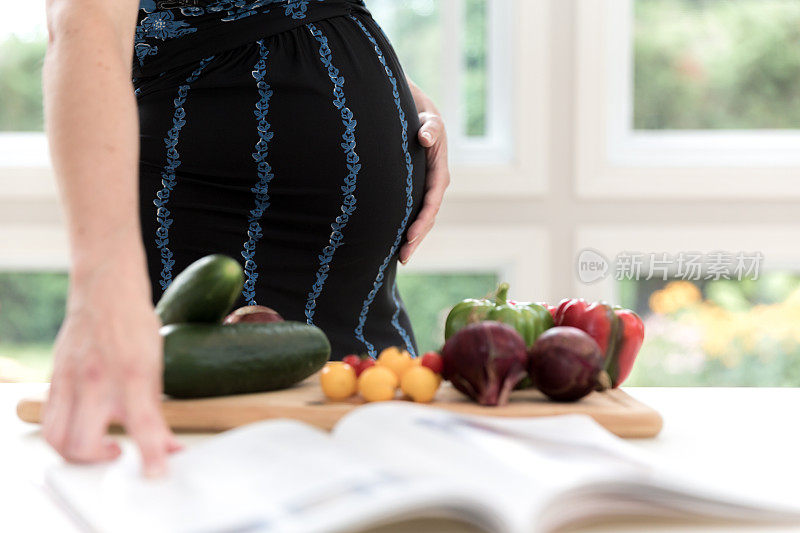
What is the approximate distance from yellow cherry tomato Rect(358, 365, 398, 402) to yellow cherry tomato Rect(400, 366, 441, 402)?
1cm

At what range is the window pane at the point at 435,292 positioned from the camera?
8.96 ft

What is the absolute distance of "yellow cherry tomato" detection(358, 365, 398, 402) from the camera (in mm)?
809

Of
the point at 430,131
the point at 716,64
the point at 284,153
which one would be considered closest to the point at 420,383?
the point at 284,153

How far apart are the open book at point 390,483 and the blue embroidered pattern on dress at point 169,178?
63 cm

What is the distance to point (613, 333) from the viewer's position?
35.6 inches

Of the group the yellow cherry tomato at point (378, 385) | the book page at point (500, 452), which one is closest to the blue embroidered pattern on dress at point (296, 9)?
the yellow cherry tomato at point (378, 385)

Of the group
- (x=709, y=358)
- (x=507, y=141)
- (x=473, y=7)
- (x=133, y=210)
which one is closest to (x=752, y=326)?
(x=709, y=358)

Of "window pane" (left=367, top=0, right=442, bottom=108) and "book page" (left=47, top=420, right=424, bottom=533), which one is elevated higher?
"window pane" (left=367, top=0, right=442, bottom=108)

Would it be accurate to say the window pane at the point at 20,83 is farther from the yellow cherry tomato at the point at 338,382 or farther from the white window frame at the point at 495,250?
the yellow cherry tomato at the point at 338,382

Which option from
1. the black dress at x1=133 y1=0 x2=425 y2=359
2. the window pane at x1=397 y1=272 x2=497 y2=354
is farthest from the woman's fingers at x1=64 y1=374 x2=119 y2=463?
the window pane at x1=397 y1=272 x2=497 y2=354

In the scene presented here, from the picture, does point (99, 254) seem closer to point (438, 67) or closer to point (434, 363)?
point (434, 363)

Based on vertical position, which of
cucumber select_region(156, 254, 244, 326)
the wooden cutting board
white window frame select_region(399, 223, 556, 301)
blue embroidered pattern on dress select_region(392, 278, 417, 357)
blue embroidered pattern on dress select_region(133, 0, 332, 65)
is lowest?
Result: white window frame select_region(399, 223, 556, 301)

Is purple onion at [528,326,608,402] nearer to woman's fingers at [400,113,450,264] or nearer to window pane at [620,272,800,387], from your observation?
woman's fingers at [400,113,450,264]

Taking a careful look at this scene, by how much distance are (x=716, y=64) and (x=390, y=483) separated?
2655 mm
